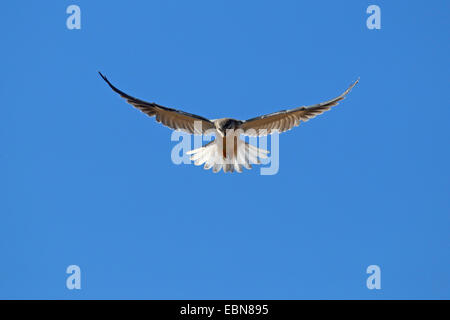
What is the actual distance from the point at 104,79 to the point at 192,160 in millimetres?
2437

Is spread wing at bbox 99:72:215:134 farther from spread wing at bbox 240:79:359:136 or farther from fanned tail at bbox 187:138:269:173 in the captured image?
spread wing at bbox 240:79:359:136

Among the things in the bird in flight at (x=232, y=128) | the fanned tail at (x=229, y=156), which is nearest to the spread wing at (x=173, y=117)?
the bird in flight at (x=232, y=128)

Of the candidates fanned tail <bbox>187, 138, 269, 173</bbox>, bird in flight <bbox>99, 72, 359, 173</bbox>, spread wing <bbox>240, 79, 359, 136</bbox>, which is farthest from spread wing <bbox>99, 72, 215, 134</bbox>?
spread wing <bbox>240, 79, 359, 136</bbox>

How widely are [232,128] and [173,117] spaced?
127 centimetres

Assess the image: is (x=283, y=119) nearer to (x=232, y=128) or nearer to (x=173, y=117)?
(x=232, y=128)

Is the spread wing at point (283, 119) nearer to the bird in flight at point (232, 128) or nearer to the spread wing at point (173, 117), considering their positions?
the bird in flight at point (232, 128)

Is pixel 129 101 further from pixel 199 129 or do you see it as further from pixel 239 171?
pixel 239 171

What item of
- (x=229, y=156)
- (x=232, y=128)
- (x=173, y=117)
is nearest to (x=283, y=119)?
(x=232, y=128)

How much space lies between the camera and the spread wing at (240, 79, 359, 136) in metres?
13.5

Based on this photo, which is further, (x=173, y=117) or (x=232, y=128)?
(x=173, y=117)

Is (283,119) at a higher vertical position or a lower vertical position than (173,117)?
lower

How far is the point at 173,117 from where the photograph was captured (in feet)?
45.1

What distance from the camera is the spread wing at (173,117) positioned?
44.4ft
